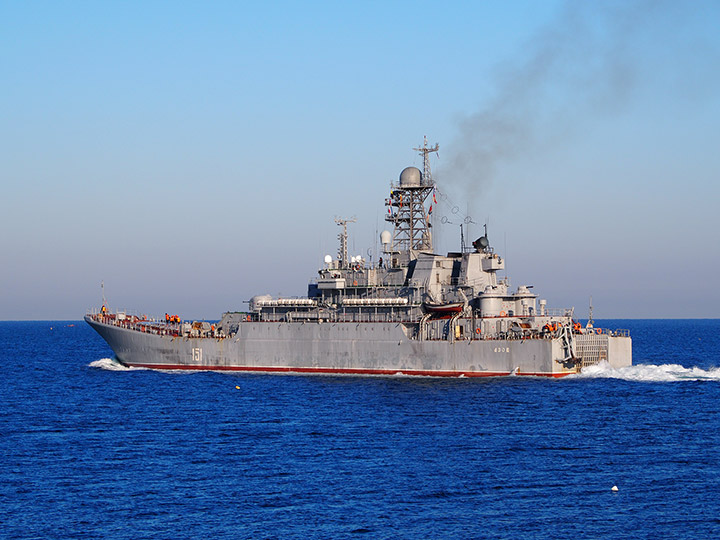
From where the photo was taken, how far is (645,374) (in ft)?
188

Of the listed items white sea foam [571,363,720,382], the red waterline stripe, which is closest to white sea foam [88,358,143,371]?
the red waterline stripe

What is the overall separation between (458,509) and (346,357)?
1382 inches

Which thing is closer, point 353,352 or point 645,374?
point 645,374

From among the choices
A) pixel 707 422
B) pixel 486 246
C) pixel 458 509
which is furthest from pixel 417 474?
pixel 486 246

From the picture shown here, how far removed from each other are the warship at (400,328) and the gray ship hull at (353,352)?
0.07 meters

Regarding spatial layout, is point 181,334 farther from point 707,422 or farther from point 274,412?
point 707,422

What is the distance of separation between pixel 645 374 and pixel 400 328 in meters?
17.0

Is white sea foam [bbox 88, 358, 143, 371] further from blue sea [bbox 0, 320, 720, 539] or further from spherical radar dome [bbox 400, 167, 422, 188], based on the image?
spherical radar dome [bbox 400, 167, 422, 188]

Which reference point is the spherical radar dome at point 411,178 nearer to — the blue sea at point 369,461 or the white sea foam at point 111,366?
the blue sea at point 369,461

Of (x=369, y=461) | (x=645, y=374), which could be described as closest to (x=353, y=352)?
(x=645, y=374)

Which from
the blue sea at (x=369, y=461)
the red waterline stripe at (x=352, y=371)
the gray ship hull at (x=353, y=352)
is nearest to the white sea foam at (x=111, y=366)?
the gray ship hull at (x=353, y=352)

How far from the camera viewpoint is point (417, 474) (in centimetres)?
3066

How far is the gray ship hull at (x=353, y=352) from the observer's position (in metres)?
55.8

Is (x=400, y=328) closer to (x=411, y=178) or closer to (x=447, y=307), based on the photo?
(x=447, y=307)
